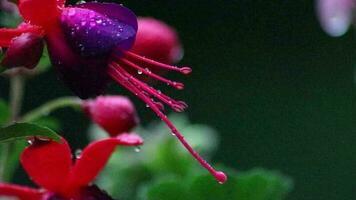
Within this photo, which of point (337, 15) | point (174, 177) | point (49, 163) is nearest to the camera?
point (49, 163)

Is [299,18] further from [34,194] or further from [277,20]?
[34,194]

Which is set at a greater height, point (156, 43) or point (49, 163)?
point (156, 43)

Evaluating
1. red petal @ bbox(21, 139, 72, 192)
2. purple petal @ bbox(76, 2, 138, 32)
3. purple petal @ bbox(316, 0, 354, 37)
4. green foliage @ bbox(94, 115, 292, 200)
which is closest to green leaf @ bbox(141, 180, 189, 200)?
green foliage @ bbox(94, 115, 292, 200)

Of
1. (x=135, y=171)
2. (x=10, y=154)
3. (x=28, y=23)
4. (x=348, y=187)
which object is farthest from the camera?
(x=348, y=187)

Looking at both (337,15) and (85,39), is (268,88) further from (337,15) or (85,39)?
(85,39)

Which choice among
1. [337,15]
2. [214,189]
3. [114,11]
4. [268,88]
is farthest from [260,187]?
[268,88]

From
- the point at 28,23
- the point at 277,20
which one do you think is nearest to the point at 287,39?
the point at 277,20
